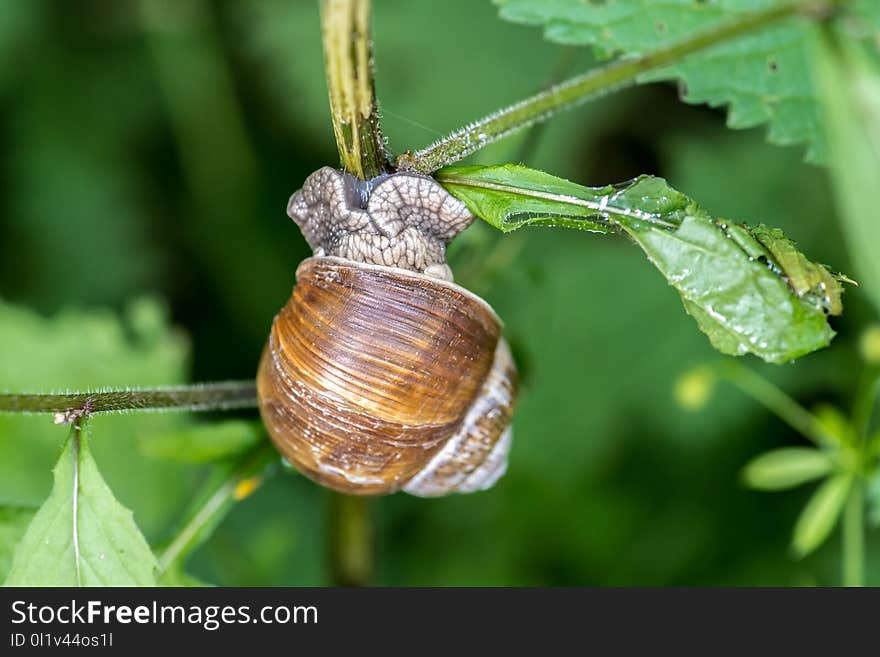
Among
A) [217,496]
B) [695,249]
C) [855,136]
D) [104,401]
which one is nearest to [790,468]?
[695,249]

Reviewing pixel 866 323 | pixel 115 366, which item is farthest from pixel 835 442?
pixel 115 366

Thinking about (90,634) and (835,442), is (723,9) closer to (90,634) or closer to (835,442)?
(835,442)

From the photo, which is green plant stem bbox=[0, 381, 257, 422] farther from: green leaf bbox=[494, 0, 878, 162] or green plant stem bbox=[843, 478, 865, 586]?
green plant stem bbox=[843, 478, 865, 586]

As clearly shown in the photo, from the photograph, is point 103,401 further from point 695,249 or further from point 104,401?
point 695,249

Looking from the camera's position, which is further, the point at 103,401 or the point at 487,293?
the point at 487,293

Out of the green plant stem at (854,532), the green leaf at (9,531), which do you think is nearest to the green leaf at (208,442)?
the green leaf at (9,531)
